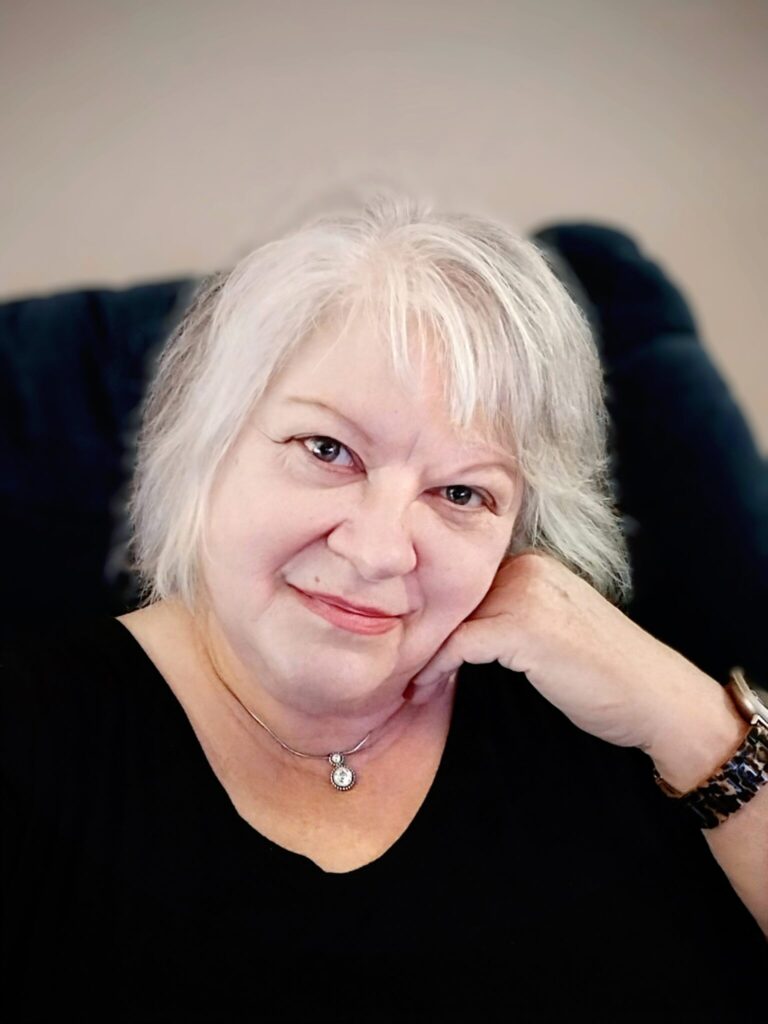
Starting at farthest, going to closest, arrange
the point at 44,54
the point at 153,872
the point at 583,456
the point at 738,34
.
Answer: the point at 738,34
the point at 44,54
the point at 583,456
the point at 153,872

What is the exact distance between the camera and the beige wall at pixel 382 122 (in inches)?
70.8

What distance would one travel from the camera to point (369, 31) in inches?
73.3

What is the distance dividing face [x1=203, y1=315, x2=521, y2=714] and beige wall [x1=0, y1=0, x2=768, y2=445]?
0.69 metres

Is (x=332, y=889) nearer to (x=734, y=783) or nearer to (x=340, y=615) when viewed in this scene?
(x=340, y=615)

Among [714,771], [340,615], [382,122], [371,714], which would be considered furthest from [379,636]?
[382,122]

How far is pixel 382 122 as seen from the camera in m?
1.91

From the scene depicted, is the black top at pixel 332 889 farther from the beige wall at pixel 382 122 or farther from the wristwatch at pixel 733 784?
the beige wall at pixel 382 122

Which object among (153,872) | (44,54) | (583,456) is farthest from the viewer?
(44,54)

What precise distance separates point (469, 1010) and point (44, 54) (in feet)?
4.85

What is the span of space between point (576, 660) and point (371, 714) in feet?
0.81

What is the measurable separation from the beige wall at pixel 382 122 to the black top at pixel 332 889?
0.82 m

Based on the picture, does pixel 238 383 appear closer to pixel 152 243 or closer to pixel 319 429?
pixel 319 429

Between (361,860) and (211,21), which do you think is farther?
(211,21)

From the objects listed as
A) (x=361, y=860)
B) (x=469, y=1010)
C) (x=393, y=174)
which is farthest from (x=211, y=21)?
(x=469, y=1010)
